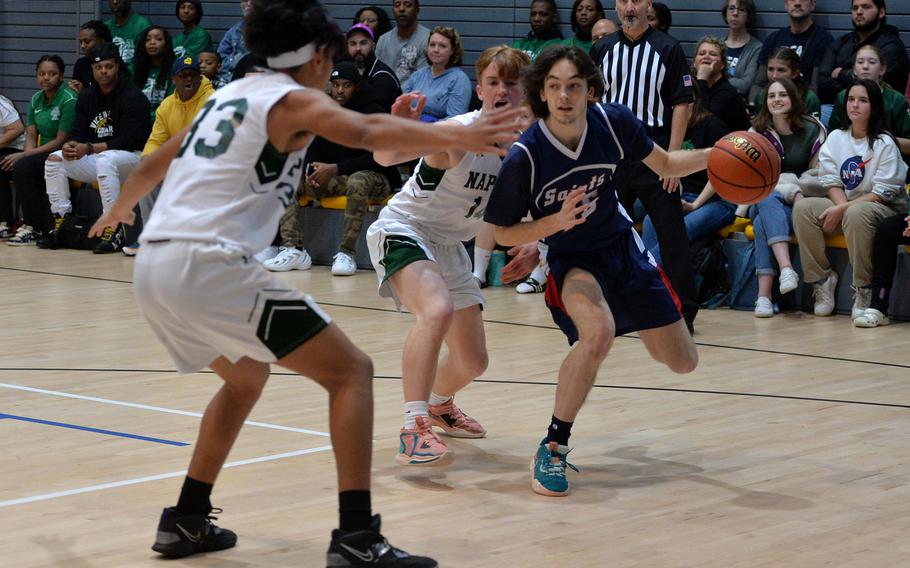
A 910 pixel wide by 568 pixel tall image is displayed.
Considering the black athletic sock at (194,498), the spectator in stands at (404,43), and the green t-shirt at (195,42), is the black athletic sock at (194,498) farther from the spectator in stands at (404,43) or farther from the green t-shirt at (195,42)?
the green t-shirt at (195,42)

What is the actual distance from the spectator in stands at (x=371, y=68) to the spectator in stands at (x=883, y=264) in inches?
169

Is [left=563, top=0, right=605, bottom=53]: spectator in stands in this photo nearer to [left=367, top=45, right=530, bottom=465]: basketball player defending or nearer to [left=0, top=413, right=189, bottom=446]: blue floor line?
[left=367, top=45, right=530, bottom=465]: basketball player defending

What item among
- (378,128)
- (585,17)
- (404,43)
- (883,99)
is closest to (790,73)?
(883,99)

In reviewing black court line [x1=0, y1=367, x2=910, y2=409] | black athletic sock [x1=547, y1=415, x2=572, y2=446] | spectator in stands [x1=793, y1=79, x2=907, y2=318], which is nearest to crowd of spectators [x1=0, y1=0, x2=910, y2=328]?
spectator in stands [x1=793, y1=79, x2=907, y2=318]

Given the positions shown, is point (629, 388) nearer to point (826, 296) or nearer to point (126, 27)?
point (826, 296)

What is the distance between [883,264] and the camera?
28.9 ft

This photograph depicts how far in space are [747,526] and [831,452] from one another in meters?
1.19

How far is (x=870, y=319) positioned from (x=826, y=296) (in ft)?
1.73

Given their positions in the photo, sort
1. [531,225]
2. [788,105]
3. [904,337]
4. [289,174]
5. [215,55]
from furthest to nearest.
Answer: [215,55], [788,105], [904,337], [531,225], [289,174]

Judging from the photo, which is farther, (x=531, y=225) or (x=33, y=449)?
(x=33, y=449)

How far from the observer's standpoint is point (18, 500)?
445cm

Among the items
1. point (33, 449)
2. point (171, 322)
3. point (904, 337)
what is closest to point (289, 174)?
point (171, 322)

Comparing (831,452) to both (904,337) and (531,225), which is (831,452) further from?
A: (904,337)

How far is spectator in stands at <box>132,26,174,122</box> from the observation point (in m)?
13.0
